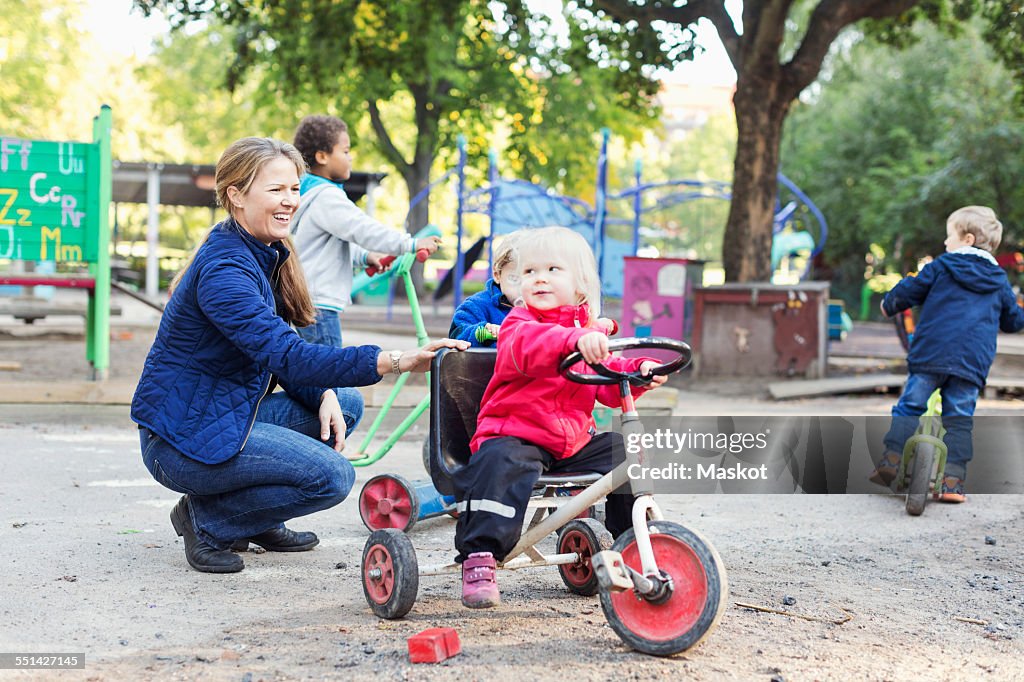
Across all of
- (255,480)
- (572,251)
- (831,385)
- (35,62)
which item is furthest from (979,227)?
(35,62)

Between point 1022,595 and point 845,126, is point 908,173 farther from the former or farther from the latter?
point 1022,595

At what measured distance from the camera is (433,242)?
4879 millimetres

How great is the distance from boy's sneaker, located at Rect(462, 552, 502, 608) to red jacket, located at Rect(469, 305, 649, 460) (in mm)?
330

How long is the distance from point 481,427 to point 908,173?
25536mm

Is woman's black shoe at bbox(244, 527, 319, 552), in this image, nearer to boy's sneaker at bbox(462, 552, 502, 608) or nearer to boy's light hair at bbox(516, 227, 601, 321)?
boy's sneaker at bbox(462, 552, 502, 608)

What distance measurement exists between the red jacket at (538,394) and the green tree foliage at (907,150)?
2188cm

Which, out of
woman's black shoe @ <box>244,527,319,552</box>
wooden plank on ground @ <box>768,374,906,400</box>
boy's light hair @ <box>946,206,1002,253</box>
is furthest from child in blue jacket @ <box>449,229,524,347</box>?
wooden plank on ground @ <box>768,374,906,400</box>

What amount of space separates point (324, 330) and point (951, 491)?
3.29 metres

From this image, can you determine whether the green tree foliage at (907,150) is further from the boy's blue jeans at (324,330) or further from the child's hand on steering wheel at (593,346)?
the child's hand on steering wheel at (593,346)

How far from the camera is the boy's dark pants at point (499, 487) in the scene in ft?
10.5

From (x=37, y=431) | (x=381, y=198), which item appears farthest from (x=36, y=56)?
(x=37, y=431)

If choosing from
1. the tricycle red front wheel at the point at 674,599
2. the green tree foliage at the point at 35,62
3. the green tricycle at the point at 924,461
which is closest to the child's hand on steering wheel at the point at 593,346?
the tricycle red front wheel at the point at 674,599

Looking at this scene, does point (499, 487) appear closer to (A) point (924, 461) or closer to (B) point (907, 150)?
(A) point (924, 461)

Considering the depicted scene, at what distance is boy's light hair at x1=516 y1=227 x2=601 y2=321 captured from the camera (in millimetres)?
3303
